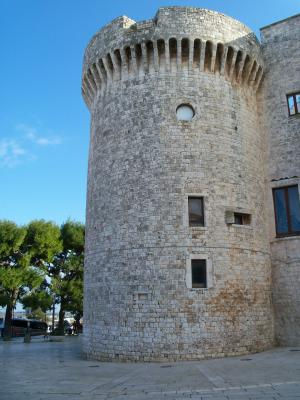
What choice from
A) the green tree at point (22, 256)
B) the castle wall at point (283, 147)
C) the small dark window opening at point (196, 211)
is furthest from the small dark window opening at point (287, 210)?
the green tree at point (22, 256)

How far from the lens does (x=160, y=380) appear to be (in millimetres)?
8984

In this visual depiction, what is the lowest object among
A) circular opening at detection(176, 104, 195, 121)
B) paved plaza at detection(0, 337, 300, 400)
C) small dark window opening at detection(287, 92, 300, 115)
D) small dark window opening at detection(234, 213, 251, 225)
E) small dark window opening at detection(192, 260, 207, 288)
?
paved plaza at detection(0, 337, 300, 400)

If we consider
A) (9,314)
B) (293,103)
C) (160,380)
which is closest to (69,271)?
(9,314)

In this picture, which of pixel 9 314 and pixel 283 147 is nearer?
pixel 283 147

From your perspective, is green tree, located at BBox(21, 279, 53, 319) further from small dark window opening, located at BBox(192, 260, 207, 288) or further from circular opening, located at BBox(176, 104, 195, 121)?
circular opening, located at BBox(176, 104, 195, 121)

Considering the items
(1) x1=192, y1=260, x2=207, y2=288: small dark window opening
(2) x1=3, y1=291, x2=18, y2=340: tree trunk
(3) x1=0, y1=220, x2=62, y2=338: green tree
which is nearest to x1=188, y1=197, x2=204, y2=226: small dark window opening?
(1) x1=192, y1=260, x2=207, y2=288: small dark window opening

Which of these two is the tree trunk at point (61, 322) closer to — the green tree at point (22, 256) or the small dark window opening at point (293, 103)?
the green tree at point (22, 256)

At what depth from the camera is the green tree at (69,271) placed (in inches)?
1209

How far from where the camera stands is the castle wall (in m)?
14.2

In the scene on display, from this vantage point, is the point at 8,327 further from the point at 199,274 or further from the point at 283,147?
the point at 283,147

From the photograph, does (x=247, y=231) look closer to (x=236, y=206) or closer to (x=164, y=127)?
(x=236, y=206)

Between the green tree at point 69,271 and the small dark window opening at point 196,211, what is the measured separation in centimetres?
1987

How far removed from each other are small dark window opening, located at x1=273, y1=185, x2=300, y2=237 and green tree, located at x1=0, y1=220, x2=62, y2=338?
19.3m

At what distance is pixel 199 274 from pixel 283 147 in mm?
6649
